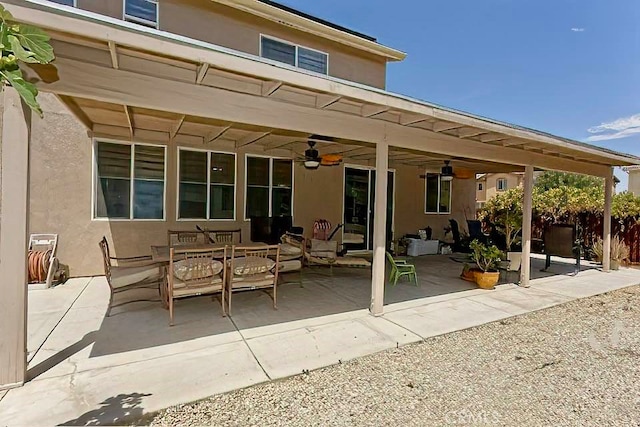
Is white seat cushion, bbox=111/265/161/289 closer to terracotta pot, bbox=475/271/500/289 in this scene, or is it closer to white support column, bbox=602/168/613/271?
terracotta pot, bbox=475/271/500/289

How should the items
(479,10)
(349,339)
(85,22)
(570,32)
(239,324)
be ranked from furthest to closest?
(570,32) → (479,10) → (239,324) → (349,339) → (85,22)

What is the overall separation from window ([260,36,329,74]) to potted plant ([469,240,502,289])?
19.3ft

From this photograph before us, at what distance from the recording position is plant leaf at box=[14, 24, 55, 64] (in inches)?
50.1

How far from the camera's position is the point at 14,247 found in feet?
8.95

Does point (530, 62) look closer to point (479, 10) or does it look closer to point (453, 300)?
point (479, 10)

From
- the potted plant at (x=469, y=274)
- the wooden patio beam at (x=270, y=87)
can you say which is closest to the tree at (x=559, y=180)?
the potted plant at (x=469, y=274)

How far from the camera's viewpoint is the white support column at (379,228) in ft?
15.3

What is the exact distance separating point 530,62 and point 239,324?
50.1 feet

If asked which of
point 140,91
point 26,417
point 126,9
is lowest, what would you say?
point 26,417

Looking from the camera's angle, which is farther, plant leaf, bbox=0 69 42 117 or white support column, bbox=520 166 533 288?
white support column, bbox=520 166 533 288

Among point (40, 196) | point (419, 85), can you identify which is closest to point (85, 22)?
point (40, 196)

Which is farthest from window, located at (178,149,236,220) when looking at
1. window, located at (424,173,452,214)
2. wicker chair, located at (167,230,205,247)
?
window, located at (424,173,452,214)

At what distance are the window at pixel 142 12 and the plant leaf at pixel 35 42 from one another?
22.1ft

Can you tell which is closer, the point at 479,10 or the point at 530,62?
the point at 479,10
